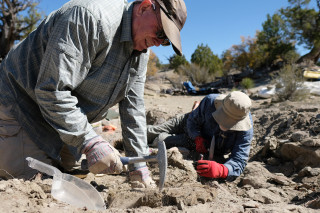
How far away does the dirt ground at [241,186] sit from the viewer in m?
1.79

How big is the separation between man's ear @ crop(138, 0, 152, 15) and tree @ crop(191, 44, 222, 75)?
20.9 meters

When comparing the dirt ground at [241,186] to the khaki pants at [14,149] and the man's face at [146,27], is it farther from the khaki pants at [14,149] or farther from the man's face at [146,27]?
the man's face at [146,27]

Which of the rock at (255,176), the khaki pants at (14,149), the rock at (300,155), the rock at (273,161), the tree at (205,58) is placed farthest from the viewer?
the tree at (205,58)

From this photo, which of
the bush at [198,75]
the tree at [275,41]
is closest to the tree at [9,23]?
the bush at [198,75]

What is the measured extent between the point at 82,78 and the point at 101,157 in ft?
1.90

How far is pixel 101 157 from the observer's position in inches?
73.0

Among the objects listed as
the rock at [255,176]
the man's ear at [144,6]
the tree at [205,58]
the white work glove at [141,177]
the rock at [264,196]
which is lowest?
the rock at [255,176]

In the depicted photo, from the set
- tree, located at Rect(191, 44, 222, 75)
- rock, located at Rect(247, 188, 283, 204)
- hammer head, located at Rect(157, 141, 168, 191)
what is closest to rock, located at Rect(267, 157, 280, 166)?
rock, located at Rect(247, 188, 283, 204)

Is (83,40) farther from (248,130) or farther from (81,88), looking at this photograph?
(248,130)

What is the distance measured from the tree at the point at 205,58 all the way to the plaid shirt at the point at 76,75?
2058 centimetres

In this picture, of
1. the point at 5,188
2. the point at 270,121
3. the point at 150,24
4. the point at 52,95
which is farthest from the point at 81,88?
the point at 270,121

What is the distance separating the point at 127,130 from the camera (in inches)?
103

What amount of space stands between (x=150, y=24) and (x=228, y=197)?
54.8 inches

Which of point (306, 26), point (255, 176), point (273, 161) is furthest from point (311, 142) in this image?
point (306, 26)
